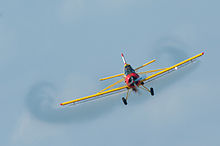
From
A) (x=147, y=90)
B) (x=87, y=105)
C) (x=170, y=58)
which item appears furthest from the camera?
(x=170, y=58)

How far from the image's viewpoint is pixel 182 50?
109 meters

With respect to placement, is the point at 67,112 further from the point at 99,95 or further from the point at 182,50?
the point at 182,50

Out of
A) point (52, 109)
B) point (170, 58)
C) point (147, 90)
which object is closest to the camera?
point (147, 90)

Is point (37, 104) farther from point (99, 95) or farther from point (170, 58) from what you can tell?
point (170, 58)

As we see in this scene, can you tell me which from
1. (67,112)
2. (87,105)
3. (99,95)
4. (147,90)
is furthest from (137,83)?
(67,112)

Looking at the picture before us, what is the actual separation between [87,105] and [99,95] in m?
9.19

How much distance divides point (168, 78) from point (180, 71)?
352 centimetres

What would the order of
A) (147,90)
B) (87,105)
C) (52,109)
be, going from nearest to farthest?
(147,90) → (87,105) → (52,109)

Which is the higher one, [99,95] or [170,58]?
[170,58]

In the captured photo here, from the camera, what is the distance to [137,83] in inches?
3243

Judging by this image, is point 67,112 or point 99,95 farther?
point 67,112

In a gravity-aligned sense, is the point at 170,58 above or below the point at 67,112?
above

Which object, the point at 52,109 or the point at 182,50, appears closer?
the point at 52,109

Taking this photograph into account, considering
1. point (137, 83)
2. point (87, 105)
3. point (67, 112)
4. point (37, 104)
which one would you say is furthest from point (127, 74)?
point (37, 104)
